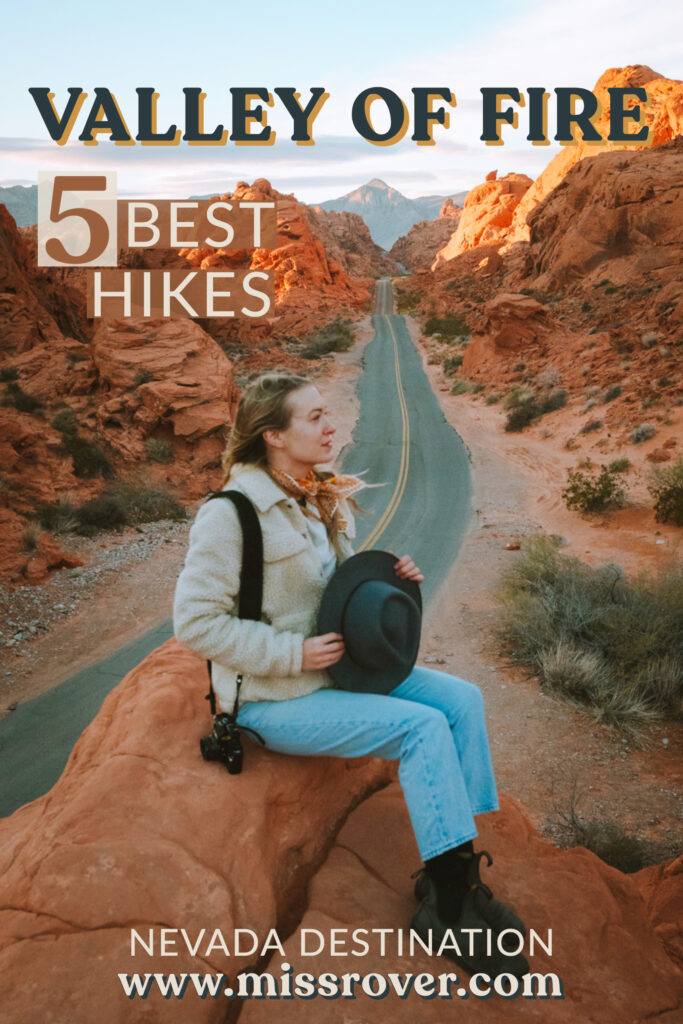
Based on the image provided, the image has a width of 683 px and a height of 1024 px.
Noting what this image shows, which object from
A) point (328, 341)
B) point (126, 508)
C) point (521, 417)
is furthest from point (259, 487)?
point (328, 341)

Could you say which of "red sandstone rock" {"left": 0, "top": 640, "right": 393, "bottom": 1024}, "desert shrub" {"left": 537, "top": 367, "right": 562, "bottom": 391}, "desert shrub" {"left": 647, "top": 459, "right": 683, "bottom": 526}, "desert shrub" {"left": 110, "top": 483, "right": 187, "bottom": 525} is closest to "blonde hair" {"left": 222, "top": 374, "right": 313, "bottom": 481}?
"red sandstone rock" {"left": 0, "top": 640, "right": 393, "bottom": 1024}

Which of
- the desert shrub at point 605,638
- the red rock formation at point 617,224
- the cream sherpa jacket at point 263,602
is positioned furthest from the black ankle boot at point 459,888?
the red rock formation at point 617,224

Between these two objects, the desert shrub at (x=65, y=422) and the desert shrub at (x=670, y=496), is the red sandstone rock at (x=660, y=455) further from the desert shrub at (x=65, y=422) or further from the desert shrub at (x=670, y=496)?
the desert shrub at (x=65, y=422)

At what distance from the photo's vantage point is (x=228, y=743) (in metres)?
2.49

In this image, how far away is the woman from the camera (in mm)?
2203

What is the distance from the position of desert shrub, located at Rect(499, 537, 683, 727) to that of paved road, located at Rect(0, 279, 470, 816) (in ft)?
6.61

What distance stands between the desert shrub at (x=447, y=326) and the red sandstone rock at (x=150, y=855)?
116ft

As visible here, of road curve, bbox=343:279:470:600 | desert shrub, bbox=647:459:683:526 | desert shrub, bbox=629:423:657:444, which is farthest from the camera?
desert shrub, bbox=629:423:657:444

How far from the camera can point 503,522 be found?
1252 centimetres

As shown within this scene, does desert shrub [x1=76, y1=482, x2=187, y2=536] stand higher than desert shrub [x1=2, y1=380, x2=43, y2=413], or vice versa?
desert shrub [x1=2, y1=380, x2=43, y2=413]

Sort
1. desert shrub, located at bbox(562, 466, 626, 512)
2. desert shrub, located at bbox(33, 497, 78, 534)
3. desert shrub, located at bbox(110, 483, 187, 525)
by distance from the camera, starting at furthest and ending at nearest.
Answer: desert shrub, located at bbox(562, 466, 626, 512)
desert shrub, located at bbox(110, 483, 187, 525)
desert shrub, located at bbox(33, 497, 78, 534)

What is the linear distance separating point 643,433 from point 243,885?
15.7m

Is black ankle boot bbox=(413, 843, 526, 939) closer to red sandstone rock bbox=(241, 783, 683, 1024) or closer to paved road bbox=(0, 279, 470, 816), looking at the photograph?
red sandstone rock bbox=(241, 783, 683, 1024)

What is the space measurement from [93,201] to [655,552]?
33222 millimetres
